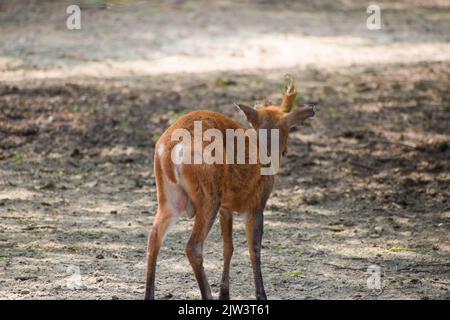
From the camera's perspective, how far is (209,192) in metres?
6.71

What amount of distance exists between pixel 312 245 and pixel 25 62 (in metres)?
7.25

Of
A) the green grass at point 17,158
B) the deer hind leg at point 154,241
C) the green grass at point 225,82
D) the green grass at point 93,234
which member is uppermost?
the deer hind leg at point 154,241

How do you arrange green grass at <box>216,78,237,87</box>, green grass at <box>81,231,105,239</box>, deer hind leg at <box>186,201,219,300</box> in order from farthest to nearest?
1. green grass at <box>216,78,237,87</box>
2. green grass at <box>81,231,105,239</box>
3. deer hind leg at <box>186,201,219,300</box>

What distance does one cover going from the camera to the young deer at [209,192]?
6.69 metres

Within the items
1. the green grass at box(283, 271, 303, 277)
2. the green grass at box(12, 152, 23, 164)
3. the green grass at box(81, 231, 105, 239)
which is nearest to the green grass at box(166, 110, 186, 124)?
the green grass at box(12, 152, 23, 164)

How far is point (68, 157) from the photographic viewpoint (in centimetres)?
1127

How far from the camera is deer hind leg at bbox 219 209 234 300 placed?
283 inches

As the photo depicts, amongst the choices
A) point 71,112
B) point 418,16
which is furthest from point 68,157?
point 418,16

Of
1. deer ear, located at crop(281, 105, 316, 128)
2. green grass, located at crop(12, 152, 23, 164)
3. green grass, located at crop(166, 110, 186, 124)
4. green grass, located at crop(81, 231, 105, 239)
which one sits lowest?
green grass, located at crop(81, 231, 105, 239)

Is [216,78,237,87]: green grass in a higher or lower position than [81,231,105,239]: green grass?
higher

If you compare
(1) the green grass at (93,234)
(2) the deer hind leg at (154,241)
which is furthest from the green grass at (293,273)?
(1) the green grass at (93,234)

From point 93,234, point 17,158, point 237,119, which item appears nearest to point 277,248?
point 93,234

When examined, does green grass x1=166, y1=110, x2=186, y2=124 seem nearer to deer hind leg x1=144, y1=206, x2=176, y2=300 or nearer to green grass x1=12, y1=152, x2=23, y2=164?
green grass x1=12, y1=152, x2=23, y2=164

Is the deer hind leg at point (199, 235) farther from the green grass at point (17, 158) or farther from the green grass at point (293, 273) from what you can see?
the green grass at point (17, 158)
